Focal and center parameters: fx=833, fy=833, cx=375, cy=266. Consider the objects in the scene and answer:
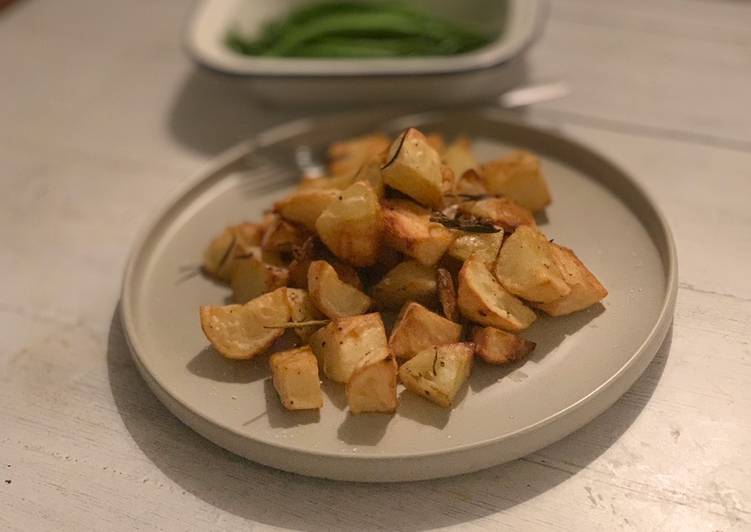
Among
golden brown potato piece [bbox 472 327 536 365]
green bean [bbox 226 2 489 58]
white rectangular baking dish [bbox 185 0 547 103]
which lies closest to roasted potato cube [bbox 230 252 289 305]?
golden brown potato piece [bbox 472 327 536 365]

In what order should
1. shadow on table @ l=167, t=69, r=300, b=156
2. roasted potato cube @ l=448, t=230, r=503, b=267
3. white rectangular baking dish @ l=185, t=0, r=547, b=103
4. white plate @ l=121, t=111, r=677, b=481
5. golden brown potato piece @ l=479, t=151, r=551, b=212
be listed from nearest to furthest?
white plate @ l=121, t=111, r=677, b=481
roasted potato cube @ l=448, t=230, r=503, b=267
golden brown potato piece @ l=479, t=151, r=551, b=212
white rectangular baking dish @ l=185, t=0, r=547, b=103
shadow on table @ l=167, t=69, r=300, b=156

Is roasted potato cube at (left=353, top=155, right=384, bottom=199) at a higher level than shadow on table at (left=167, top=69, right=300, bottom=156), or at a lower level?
higher

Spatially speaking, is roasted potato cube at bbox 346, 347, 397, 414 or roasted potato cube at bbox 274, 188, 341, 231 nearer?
roasted potato cube at bbox 346, 347, 397, 414

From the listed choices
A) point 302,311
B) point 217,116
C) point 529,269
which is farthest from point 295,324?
point 217,116

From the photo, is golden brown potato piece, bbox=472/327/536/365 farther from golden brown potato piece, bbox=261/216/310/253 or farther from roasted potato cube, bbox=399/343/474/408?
golden brown potato piece, bbox=261/216/310/253

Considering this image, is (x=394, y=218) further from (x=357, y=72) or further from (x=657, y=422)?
(x=357, y=72)

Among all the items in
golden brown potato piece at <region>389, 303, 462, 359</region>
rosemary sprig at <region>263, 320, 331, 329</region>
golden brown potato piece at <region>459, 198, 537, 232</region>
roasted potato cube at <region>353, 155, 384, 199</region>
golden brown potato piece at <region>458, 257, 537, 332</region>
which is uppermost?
roasted potato cube at <region>353, 155, 384, 199</region>

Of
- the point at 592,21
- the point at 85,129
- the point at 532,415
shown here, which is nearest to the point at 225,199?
the point at 85,129

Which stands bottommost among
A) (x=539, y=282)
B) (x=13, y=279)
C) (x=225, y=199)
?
(x=13, y=279)
